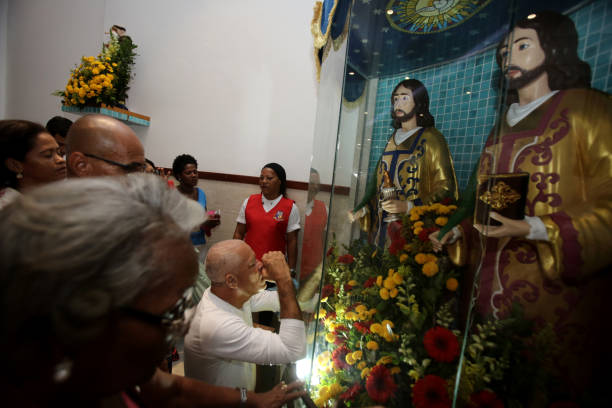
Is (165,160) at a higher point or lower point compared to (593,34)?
lower

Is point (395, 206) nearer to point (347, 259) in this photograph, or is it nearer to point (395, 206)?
point (395, 206)

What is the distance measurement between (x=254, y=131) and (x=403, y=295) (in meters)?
3.08

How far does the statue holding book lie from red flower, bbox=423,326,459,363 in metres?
0.15

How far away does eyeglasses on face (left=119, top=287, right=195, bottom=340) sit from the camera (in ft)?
2.03

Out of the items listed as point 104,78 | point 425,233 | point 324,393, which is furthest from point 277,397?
point 104,78

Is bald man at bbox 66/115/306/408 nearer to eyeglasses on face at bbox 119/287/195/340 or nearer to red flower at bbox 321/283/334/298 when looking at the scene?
red flower at bbox 321/283/334/298

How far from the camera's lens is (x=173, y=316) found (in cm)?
70

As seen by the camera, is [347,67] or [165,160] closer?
[347,67]

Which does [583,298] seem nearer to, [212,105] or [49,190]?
[49,190]

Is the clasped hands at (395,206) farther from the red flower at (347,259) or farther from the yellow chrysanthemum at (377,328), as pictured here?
the yellow chrysanthemum at (377,328)

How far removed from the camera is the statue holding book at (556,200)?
2.97 ft

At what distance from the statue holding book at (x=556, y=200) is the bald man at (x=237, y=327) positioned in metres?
0.78

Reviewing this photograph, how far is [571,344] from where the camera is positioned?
935 mm

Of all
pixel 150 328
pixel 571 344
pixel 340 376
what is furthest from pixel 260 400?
pixel 571 344
